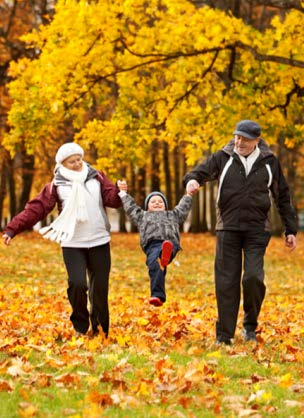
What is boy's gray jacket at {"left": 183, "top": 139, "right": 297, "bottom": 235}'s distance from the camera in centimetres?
858

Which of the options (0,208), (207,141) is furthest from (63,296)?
(0,208)

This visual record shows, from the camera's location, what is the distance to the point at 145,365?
7094mm

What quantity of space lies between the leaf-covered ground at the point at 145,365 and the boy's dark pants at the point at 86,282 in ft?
0.83

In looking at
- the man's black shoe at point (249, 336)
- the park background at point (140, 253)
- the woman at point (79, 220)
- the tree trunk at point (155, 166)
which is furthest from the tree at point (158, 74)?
the tree trunk at point (155, 166)

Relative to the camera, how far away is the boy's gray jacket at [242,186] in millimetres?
8578

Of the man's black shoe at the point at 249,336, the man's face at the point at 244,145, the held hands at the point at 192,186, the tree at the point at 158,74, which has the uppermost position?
the tree at the point at 158,74

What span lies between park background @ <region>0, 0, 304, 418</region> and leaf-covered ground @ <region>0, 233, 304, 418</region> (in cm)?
2

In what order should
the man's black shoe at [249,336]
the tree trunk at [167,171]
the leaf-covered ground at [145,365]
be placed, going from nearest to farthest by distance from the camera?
the leaf-covered ground at [145,365], the man's black shoe at [249,336], the tree trunk at [167,171]

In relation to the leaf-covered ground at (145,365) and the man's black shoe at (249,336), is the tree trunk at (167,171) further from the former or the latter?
the man's black shoe at (249,336)

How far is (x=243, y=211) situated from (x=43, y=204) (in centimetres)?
192

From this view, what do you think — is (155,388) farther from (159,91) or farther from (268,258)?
(268,258)

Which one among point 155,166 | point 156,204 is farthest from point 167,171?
point 156,204

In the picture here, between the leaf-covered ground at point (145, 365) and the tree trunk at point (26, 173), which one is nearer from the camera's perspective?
the leaf-covered ground at point (145, 365)

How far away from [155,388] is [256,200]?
9.59 ft
